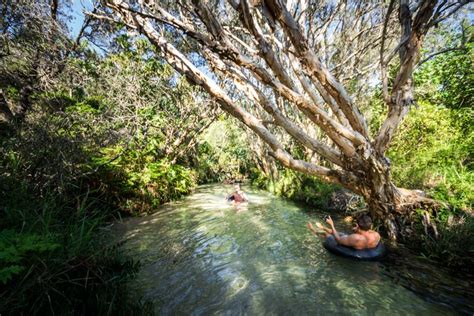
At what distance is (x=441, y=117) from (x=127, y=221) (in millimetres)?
11256

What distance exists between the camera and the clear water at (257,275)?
361 cm

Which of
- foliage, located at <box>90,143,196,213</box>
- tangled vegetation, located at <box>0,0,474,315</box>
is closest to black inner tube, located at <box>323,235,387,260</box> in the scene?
tangled vegetation, located at <box>0,0,474,315</box>

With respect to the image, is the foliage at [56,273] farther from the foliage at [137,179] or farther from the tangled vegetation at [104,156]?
the foliage at [137,179]

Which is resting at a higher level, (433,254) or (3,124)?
(3,124)

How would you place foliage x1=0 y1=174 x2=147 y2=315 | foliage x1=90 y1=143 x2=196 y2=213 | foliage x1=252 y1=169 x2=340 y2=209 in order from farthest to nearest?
foliage x1=252 y1=169 x2=340 y2=209 < foliage x1=90 y1=143 x2=196 y2=213 < foliage x1=0 y1=174 x2=147 y2=315

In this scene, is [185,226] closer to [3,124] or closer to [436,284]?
[3,124]

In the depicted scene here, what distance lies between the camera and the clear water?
3605mm

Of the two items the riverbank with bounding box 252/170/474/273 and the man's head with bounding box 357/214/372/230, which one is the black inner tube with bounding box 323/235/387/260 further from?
the riverbank with bounding box 252/170/474/273

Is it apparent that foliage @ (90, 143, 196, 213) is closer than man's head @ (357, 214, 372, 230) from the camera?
No

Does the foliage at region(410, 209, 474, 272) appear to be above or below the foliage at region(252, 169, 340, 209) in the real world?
below

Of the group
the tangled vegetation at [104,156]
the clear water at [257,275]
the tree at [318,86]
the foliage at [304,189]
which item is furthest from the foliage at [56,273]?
the foliage at [304,189]

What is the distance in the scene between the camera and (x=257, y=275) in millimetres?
4555

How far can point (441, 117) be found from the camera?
30.5 ft

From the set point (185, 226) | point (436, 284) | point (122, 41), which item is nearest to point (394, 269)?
point (436, 284)
